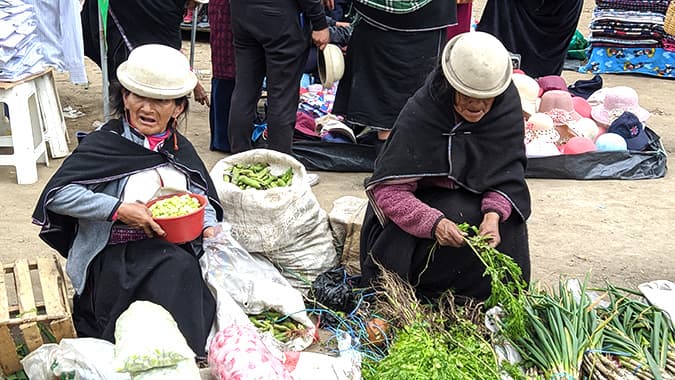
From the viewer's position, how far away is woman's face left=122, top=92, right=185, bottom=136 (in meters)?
2.75

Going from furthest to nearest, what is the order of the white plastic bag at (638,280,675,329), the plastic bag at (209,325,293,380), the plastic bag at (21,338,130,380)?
1. the white plastic bag at (638,280,675,329)
2. the plastic bag at (21,338,130,380)
3. the plastic bag at (209,325,293,380)

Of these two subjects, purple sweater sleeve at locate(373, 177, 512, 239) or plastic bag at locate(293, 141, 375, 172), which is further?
plastic bag at locate(293, 141, 375, 172)

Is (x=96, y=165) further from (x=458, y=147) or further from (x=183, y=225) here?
(x=458, y=147)

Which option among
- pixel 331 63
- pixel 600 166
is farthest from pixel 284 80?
pixel 600 166

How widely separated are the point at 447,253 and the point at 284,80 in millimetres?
1782

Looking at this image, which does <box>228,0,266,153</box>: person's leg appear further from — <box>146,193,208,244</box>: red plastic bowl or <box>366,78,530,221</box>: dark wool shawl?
<box>146,193,208,244</box>: red plastic bowl

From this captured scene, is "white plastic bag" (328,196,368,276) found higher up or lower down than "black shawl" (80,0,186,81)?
lower down

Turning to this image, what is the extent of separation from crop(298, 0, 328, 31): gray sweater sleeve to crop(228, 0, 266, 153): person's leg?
0.35 m

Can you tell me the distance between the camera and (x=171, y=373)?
2047 mm

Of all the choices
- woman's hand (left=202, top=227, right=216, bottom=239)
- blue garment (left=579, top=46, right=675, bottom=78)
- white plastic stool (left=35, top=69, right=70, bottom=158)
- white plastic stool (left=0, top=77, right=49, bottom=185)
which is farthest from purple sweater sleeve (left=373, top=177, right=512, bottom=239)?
blue garment (left=579, top=46, right=675, bottom=78)

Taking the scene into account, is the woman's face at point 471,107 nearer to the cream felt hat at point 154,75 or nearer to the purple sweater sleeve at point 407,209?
the purple sweater sleeve at point 407,209

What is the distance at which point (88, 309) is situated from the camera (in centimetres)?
291

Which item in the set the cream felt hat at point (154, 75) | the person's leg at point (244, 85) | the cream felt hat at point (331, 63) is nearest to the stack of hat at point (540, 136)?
the cream felt hat at point (331, 63)

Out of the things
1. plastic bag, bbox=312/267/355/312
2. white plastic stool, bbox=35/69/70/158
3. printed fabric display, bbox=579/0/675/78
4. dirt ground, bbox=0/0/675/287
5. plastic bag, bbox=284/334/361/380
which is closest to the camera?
plastic bag, bbox=284/334/361/380
